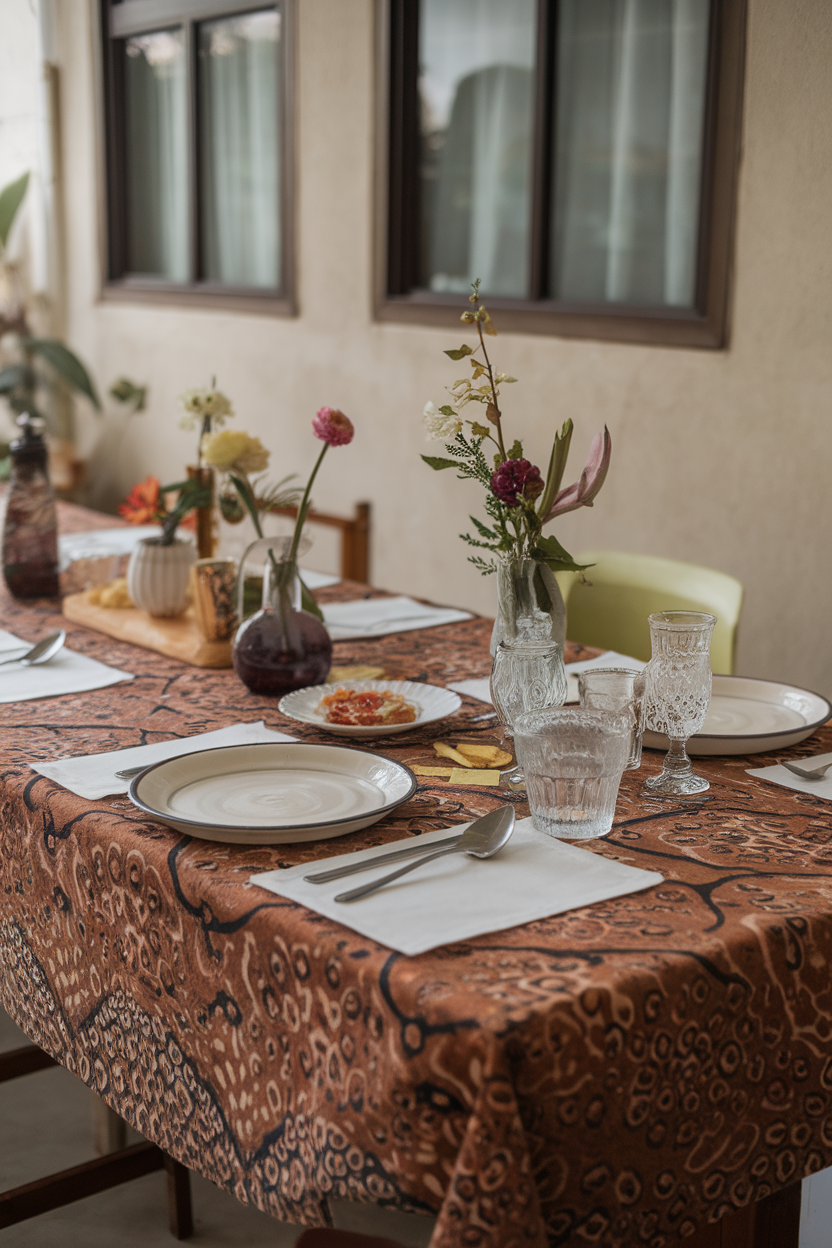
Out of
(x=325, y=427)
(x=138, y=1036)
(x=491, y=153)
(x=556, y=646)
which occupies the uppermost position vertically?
(x=491, y=153)

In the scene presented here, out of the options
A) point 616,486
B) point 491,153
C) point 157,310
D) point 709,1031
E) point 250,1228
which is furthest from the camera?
point 157,310

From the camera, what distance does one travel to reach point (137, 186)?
4895 mm

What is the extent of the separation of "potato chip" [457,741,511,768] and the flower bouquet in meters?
0.12

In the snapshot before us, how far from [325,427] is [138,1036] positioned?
2.61 ft

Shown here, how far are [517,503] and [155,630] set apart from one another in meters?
0.76

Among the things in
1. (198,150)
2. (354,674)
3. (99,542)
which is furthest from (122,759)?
(198,150)

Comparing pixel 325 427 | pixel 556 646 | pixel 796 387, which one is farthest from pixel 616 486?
pixel 556 646

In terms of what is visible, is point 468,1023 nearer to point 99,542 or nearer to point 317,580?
point 317,580

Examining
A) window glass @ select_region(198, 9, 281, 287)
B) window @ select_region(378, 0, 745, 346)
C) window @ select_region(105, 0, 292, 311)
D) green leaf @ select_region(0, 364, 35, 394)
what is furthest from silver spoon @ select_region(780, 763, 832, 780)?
green leaf @ select_region(0, 364, 35, 394)

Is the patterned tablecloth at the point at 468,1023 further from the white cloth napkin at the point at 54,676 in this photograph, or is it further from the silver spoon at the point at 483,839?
the white cloth napkin at the point at 54,676

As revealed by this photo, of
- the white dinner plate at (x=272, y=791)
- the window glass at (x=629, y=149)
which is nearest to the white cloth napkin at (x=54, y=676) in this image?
the white dinner plate at (x=272, y=791)

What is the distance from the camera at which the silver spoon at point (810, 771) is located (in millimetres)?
1401

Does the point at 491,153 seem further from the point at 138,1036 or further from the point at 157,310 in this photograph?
the point at 138,1036

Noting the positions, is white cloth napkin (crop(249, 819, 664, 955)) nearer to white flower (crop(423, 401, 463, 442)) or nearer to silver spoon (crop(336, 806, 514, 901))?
silver spoon (crop(336, 806, 514, 901))
